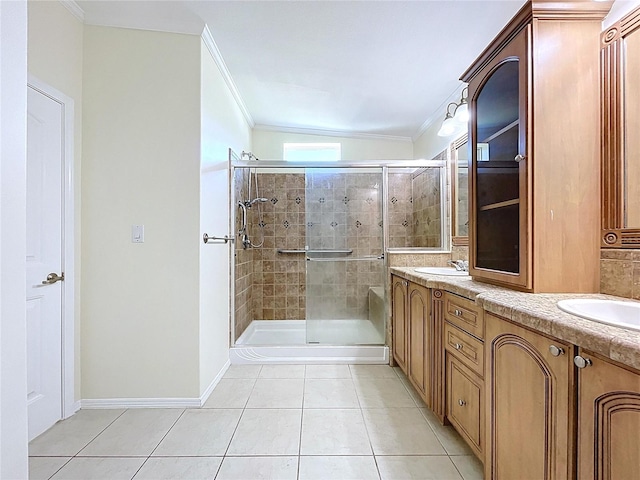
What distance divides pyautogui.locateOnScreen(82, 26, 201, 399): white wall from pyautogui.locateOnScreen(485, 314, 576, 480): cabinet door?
175 centimetres

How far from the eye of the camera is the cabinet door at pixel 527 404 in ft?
2.86

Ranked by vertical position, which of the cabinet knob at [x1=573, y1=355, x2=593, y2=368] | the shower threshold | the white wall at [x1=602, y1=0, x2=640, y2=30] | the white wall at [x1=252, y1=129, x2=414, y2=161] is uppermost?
the white wall at [x1=252, y1=129, x2=414, y2=161]

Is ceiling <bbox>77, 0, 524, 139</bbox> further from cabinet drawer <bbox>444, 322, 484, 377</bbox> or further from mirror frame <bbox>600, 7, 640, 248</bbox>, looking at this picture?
cabinet drawer <bbox>444, 322, 484, 377</bbox>

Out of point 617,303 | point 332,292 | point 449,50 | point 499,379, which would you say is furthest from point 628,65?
point 332,292

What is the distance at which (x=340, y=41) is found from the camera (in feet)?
7.09

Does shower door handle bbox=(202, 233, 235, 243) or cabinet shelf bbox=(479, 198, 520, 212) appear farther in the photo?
shower door handle bbox=(202, 233, 235, 243)

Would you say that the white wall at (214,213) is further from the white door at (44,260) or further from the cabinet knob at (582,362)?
the cabinet knob at (582,362)

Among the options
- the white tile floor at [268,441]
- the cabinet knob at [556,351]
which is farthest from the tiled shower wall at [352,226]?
the cabinet knob at [556,351]

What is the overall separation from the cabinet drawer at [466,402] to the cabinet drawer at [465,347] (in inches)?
1.5

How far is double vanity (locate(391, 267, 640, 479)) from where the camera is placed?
0.73 meters

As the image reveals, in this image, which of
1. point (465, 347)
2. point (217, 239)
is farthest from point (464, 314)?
point (217, 239)

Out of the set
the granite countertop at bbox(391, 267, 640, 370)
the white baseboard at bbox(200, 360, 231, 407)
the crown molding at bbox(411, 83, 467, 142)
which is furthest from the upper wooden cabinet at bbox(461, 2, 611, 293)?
the white baseboard at bbox(200, 360, 231, 407)

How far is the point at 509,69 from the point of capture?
147cm

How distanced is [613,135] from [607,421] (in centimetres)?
112
